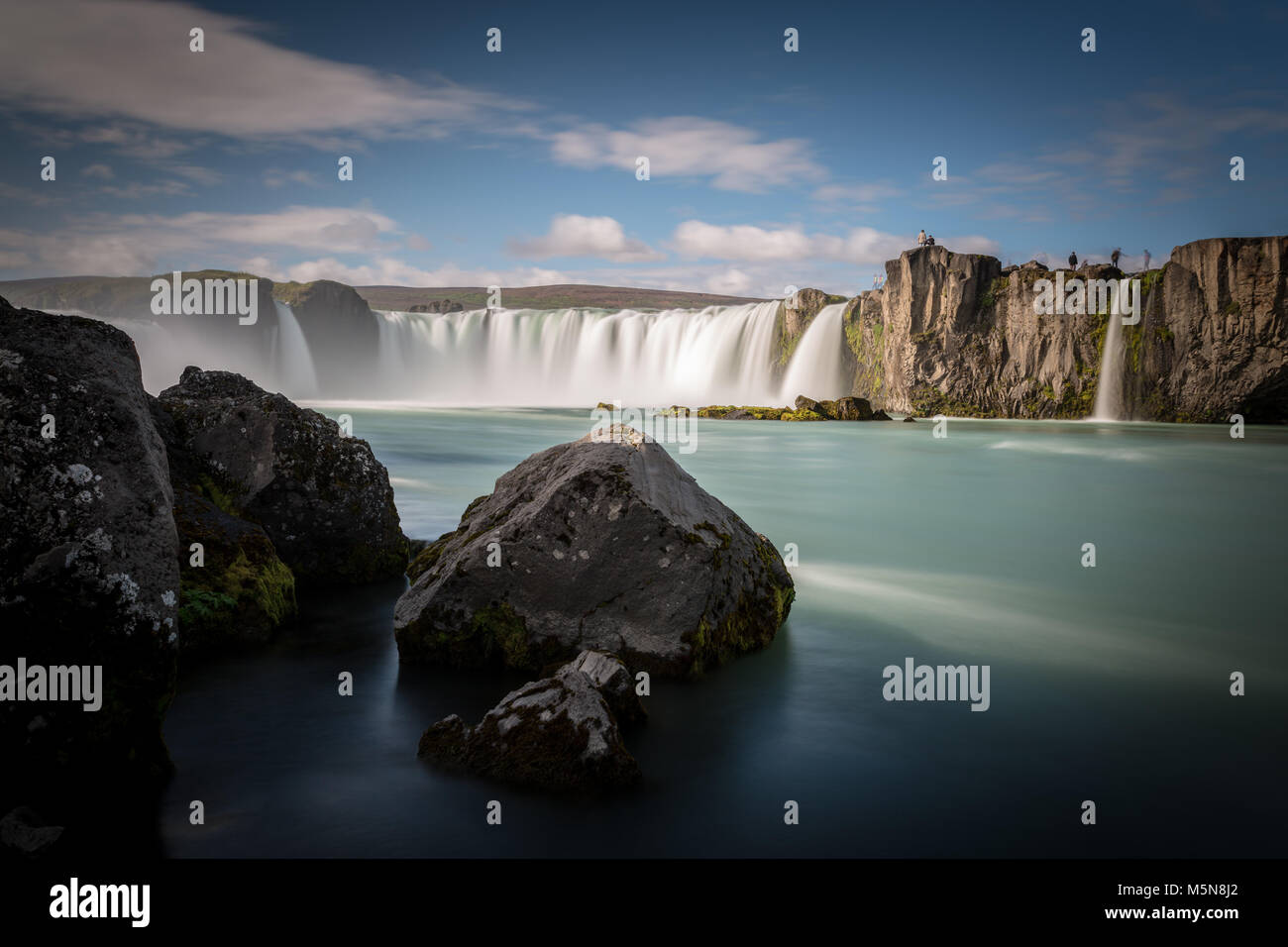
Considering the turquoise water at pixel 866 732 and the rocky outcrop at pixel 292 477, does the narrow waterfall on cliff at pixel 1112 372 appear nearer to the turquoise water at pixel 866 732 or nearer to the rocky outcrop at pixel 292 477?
the turquoise water at pixel 866 732

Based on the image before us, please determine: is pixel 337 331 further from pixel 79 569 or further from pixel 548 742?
pixel 548 742

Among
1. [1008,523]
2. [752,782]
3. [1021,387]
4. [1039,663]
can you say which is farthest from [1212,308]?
[752,782]

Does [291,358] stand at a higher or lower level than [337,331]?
lower

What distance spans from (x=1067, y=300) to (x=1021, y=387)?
6.21 meters

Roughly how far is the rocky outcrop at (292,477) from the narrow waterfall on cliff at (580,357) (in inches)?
2277

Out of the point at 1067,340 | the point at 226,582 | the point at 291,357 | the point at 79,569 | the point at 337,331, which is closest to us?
the point at 79,569

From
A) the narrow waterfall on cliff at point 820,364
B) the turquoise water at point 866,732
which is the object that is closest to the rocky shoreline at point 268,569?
the turquoise water at point 866,732

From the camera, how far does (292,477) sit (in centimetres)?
866

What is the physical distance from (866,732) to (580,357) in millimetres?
68307

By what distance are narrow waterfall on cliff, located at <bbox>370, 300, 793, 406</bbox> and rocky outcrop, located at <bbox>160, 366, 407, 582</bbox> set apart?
57.8m

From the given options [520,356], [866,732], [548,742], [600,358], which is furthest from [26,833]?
[520,356]

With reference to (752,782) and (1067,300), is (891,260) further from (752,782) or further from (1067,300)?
(752,782)

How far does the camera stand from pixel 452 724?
5207 millimetres

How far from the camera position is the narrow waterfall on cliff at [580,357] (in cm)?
6706
